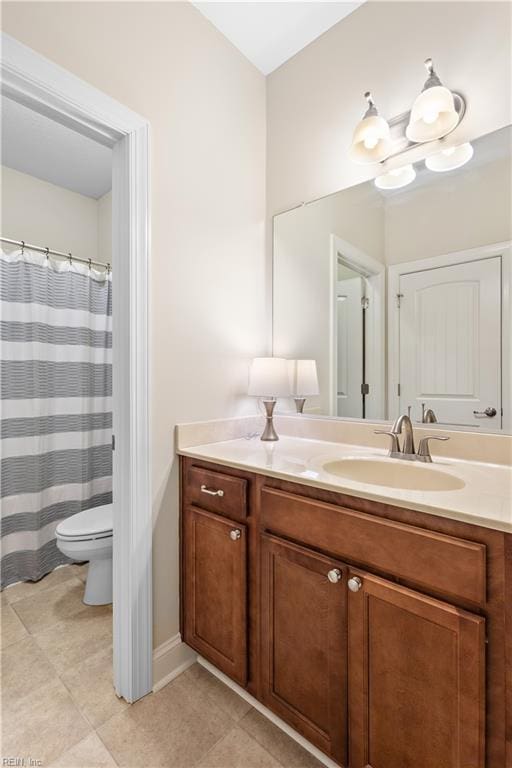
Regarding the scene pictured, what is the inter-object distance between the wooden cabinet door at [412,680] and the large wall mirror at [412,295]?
0.70m

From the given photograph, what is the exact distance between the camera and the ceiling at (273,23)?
1.54 metres

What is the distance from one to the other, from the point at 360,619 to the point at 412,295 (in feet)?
3.68

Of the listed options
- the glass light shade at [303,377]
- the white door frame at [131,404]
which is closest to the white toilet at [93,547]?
the white door frame at [131,404]

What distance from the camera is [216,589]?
1.32 metres

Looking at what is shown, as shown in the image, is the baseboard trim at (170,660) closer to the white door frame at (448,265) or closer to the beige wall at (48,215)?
the white door frame at (448,265)

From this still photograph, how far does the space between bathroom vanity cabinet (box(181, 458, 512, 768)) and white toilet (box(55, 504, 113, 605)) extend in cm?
74

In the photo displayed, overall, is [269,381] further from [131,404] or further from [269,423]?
[131,404]

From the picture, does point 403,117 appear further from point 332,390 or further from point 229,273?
point 332,390

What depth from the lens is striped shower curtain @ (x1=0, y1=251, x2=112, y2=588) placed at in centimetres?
210

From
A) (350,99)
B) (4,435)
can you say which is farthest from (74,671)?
(350,99)

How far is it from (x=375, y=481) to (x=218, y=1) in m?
2.05

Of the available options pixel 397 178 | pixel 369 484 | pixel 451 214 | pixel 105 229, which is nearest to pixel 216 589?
pixel 369 484

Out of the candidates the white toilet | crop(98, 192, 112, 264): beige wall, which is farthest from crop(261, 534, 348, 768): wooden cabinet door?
crop(98, 192, 112, 264): beige wall

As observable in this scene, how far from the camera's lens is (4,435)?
2.09 meters
